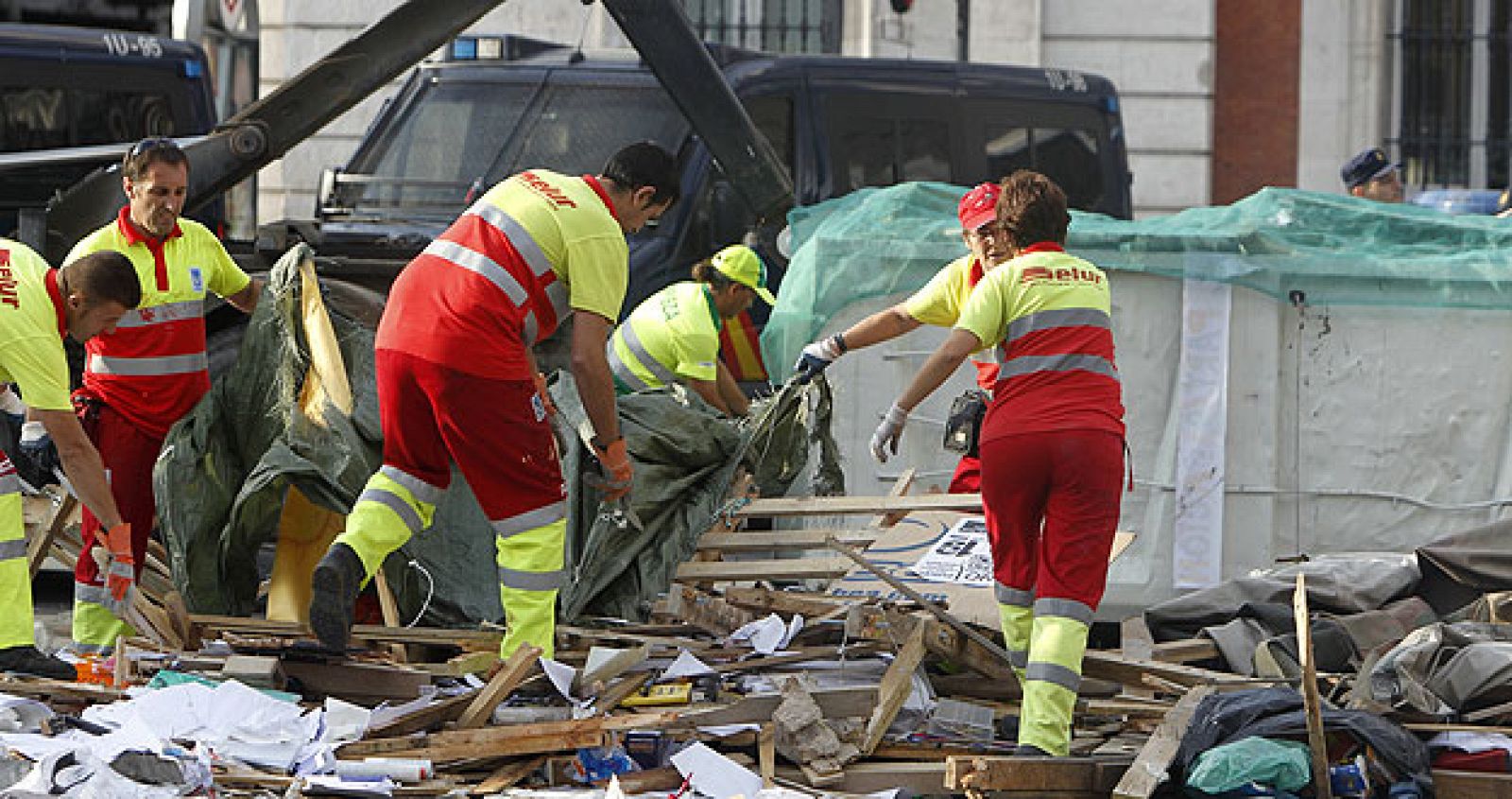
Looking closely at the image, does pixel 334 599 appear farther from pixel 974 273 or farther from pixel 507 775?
pixel 974 273

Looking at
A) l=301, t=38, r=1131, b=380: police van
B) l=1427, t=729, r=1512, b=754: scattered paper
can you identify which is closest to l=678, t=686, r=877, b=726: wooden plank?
l=1427, t=729, r=1512, b=754: scattered paper

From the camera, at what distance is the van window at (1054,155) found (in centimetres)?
1284

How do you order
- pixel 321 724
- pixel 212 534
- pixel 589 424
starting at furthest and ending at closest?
pixel 212 534
pixel 589 424
pixel 321 724

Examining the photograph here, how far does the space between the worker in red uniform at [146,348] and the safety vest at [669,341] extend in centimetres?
198

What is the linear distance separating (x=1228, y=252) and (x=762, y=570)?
262 centimetres

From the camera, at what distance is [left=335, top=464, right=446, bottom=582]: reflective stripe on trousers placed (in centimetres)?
678

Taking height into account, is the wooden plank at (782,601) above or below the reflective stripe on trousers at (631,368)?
below

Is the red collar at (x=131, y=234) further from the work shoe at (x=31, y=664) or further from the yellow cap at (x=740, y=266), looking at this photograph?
the yellow cap at (x=740, y=266)

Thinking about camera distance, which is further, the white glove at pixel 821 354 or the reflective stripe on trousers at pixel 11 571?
the white glove at pixel 821 354

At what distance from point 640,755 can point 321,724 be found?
864 millimetres

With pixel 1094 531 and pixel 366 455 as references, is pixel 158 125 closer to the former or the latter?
pixel 366 455

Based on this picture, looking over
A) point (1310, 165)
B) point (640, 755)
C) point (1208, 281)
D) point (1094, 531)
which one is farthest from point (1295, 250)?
point (1310, 165)

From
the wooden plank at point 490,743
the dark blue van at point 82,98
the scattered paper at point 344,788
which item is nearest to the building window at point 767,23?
the dark blue van at point 82,98

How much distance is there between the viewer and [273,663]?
22.1 ft
